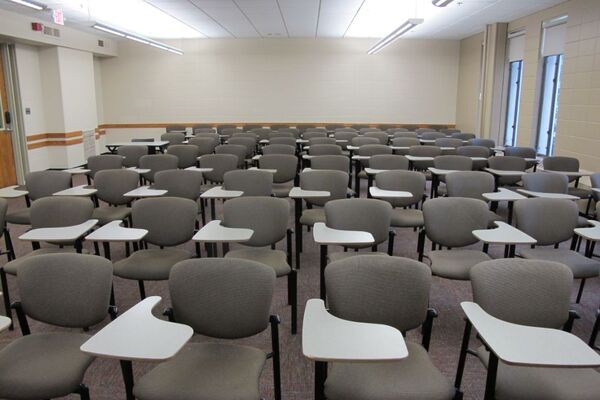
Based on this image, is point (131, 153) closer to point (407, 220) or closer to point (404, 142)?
point (404, 142)

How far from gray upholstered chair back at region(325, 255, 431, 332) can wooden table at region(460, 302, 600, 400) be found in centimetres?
28

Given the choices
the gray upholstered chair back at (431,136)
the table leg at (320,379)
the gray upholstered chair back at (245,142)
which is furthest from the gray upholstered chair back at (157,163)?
the gray upholstered chair back at (431,136)

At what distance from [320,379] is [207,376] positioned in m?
0.48

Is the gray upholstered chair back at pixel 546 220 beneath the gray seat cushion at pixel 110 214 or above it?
above

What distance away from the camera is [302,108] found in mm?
11750

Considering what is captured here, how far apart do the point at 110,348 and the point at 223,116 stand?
10580 millimetres

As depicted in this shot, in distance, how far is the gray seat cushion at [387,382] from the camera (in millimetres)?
1759

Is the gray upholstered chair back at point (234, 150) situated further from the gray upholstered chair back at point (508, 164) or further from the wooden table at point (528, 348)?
the wooden table at point (528, 348)

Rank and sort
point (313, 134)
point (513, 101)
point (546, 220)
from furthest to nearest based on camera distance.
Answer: point (513, 101) → point (313, 134) → point (546, 220)

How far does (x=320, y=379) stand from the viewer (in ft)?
5.84

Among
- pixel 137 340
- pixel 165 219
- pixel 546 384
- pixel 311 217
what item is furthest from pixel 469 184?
pixel 137 340

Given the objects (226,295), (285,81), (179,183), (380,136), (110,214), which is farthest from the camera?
(285,81)

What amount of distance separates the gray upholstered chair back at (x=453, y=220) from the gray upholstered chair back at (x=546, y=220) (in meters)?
0.32

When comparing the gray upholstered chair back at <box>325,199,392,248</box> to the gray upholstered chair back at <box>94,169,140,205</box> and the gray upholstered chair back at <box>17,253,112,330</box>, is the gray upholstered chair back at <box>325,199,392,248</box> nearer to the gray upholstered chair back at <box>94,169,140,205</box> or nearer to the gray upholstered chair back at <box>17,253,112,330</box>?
the gray upholstered chair back at <box>17,253,112,330</box>
